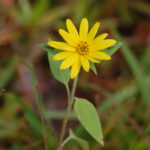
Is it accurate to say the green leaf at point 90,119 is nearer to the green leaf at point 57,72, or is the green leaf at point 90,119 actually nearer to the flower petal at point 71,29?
the green leaf at point 57,72

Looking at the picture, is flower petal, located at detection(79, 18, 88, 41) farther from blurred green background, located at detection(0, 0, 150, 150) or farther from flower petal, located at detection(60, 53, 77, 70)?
blurred green background, located at detection(0, 0, 150, 150)

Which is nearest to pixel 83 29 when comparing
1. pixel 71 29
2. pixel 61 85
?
pixel 71 29

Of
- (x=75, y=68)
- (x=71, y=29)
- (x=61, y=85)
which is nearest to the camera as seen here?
(x=75, y=68)

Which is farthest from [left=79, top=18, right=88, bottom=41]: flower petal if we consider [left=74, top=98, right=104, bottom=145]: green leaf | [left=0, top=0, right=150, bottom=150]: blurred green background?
[left=0, top=0, right=150, bottom=150]: blurred green background

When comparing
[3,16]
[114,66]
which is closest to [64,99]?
[114,66]

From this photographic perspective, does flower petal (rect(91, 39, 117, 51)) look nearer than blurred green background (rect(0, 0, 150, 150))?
Yes

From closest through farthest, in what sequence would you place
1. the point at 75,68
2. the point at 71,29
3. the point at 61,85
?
the point at 75,68 < the point at 71,29 < the point at 61,85

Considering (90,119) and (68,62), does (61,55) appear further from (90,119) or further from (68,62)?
(90,119)

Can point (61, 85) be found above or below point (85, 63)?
below

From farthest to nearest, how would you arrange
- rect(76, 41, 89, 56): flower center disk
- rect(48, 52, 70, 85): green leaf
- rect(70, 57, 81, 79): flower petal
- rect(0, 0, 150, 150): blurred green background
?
rect(0, 0, 150, 150): blurred green background < rect(48, 52, 70, 85): green leaf < rect(76, 41, 89, 56): flower center disk < rect(70, 57, 81, 79): flower petal
